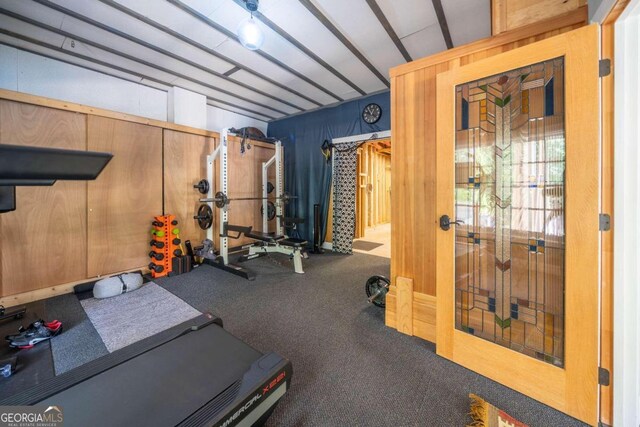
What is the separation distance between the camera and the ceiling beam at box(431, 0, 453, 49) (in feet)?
7.27

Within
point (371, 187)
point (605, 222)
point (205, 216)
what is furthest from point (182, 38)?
point (371, 187)

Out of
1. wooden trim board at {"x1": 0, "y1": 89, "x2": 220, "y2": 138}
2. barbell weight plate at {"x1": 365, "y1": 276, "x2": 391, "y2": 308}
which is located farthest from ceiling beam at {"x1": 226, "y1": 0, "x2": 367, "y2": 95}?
barbell weight plate at {"x1": 365, "y1": 276, "x2": 391, "y2": 308}

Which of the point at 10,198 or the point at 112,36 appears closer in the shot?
the point at 10,198

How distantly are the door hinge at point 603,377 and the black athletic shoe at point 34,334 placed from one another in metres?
3.75

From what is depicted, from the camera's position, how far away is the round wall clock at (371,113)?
4.30 m

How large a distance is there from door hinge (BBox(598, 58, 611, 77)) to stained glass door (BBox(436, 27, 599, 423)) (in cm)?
3

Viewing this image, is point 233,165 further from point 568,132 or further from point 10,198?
point 568,132

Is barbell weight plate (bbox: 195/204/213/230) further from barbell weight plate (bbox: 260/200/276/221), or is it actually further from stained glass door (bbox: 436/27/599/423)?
stained glass door (bbox: 436/27/599/423)

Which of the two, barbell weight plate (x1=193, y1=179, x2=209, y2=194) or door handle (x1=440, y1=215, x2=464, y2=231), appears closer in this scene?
door handle (x1=440, y1=215, x2=464, y2=231)

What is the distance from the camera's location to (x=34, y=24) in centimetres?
243

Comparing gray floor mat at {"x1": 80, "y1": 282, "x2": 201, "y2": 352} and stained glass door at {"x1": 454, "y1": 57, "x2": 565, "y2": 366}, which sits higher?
stained glass door at {"x1": 454, "y1": 57, "x2": 565, "y2": 366}

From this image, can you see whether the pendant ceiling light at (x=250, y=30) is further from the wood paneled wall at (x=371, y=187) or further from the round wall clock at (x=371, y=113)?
the wood paneled wall at (x=371, y=187)

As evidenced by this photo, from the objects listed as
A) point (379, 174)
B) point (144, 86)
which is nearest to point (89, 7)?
point (144, 86)

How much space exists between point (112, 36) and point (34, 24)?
64 cm
